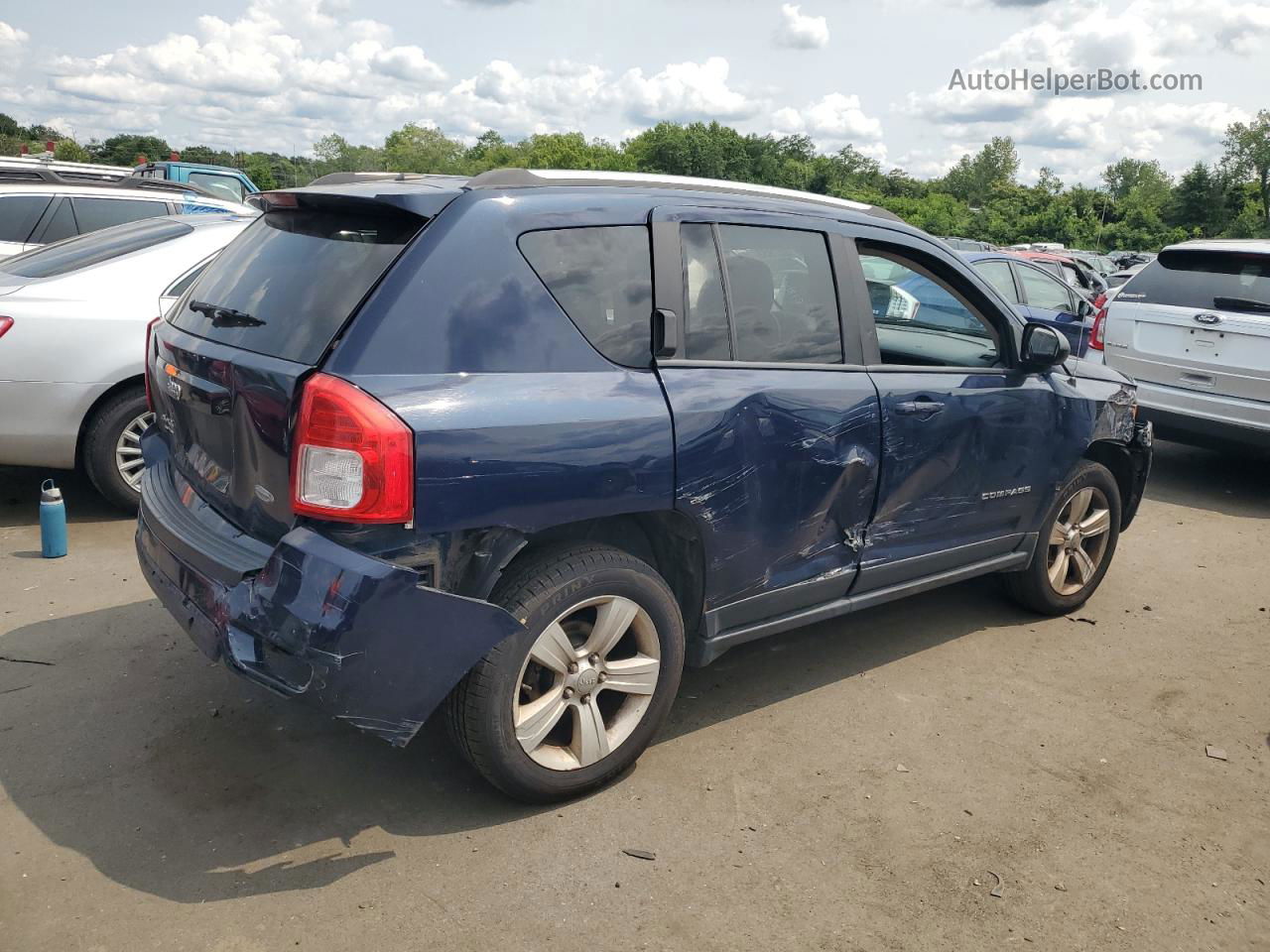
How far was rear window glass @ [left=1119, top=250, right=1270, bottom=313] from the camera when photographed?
7.39 metres

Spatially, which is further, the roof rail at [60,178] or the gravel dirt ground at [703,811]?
the roof rail at [60,178]

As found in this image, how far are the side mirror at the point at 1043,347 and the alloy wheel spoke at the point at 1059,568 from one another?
110 centimetres

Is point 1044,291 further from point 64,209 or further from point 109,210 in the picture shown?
point 64,209

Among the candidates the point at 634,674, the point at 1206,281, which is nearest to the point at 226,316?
the point at 634,674

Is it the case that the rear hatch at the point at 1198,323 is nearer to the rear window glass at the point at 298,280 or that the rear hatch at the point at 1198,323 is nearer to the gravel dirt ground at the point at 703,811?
the gravel dirt ground at the point at 703,811

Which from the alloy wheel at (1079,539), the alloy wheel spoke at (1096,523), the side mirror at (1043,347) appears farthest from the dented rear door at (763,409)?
the alloy wheel spoke at (1096,523)

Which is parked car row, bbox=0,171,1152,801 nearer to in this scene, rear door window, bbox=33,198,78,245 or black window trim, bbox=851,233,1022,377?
black window trim, bbox=851,233,1022,377

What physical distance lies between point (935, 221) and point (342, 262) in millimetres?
72382

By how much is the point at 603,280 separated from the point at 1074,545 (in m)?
3.05

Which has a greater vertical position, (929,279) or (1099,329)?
(929,279)

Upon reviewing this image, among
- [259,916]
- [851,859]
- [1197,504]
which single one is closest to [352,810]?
[259,916]

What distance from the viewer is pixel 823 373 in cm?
379

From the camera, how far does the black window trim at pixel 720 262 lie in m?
3.42

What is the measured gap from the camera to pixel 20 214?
8.28m
